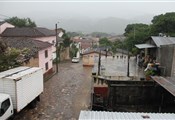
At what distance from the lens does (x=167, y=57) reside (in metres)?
16.4

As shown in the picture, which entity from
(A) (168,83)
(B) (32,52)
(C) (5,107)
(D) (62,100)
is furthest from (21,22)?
(A) (168,83)

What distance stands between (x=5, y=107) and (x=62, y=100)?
6.77 metres

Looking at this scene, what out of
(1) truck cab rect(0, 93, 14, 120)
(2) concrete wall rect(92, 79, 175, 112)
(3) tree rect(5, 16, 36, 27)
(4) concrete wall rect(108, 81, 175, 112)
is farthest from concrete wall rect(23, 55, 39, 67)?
(3) tree rect(5, 16, 36, 27)

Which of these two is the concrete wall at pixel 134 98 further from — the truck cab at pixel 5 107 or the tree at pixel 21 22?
the tree at pixel 21 22

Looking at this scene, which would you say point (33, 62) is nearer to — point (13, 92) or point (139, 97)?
point (13, 92)

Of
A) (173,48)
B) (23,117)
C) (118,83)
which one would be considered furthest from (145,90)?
(23,117)

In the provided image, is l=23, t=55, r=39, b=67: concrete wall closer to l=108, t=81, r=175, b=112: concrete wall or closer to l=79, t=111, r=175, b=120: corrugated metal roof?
l=108, t=81, r=175, b=112: concrete wall

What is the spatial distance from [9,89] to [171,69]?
11.6 m

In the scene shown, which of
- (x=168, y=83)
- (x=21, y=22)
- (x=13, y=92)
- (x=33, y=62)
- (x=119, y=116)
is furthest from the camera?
(x=21, y=22)

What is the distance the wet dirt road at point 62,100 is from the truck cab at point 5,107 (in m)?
2.36

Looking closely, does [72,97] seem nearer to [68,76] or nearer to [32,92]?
[32,92]

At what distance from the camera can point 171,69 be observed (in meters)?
15.5

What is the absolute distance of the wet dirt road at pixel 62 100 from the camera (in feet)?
46.4

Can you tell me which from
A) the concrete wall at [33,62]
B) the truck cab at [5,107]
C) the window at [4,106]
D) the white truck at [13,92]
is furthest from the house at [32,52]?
the window at [4,106]
